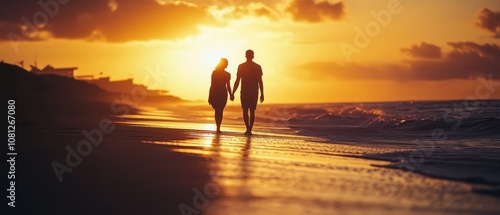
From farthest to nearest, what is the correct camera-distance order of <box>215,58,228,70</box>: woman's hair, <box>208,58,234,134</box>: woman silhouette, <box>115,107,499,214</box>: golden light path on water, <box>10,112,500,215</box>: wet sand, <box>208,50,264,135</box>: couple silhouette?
<box>215,58,228,70</box>: woman's hair → <box>208,58,234,134</box>: woman silhouette → <box>208,50,264,135</box>: couple silhouette → <box>115,107,499,214</box>: golden light path on water → <box>10,112,500,215</box>: wet sand

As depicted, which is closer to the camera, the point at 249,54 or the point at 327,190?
the point at 327,190

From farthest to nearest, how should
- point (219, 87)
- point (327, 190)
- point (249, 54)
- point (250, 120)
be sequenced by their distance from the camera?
point (219, 87) → point (249, 54) → point (250, 120) → point (327, 190)

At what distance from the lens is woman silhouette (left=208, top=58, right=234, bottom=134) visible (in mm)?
16469

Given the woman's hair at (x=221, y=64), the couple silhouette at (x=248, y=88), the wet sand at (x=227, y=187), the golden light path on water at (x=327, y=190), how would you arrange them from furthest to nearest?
1. the woman's hair at (x=221, y=64)
2. the couple silhouette at (x=248, y=88)
3. the golden light path on water at (x=327, y=190)
4. the wet sand at (x=227, y=187)

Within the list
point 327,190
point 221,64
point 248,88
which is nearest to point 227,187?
point 327,190

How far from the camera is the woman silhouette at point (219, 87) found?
16469 millimetres

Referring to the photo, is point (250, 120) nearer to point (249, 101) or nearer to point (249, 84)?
point (249, 101)

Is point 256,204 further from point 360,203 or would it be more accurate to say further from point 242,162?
point 242,162

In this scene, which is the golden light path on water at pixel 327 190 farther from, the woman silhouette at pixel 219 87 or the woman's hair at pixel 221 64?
the woman's hair at pixel 221 64

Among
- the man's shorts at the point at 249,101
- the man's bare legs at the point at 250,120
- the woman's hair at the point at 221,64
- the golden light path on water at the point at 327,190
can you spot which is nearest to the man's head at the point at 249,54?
the man's shorts at the point at 249,101

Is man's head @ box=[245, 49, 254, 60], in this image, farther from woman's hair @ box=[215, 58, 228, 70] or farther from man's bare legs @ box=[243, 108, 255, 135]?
man's bare legs @ box=[243, 108, 255, 135]

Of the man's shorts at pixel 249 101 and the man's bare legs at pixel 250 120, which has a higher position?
the man's shorts at pixel 249 101

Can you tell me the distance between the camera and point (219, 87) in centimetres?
1656

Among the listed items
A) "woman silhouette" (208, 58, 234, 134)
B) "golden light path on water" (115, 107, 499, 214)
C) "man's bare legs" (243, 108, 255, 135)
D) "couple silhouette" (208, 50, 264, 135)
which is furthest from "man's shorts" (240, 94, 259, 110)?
"golden light path on water" (115, 107, 499, 214)
